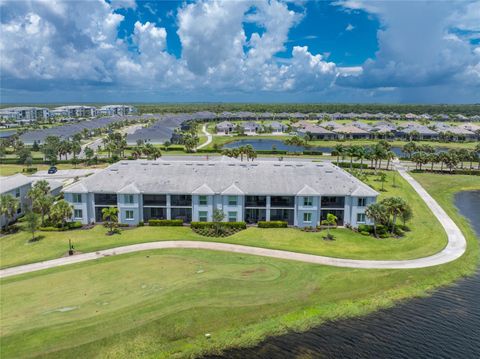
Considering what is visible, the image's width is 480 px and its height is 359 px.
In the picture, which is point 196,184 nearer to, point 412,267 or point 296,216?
point 296,216

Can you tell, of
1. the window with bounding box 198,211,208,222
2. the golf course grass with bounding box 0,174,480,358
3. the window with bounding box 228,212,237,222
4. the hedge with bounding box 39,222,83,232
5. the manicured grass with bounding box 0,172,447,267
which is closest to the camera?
the golf course grass with bounding box 0,174,480,358

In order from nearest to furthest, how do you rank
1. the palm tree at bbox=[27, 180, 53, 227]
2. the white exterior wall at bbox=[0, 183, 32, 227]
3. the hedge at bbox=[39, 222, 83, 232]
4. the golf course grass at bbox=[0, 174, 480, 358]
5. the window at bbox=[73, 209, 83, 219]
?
the golf course grass at bbox=[0, 174, 480, 358] < the hedge at bbox=[39, 222, 83, 232] < the palm tree at bbox=[27, 180, 53, 227] < the window at bbox=[73, 209, 83, 219] < the white exterior wall at bbox=[0, 183, 32, 227]

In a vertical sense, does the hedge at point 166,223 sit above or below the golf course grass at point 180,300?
above

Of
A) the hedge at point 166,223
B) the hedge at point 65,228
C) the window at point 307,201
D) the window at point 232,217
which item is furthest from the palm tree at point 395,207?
the hedge at point 65,228

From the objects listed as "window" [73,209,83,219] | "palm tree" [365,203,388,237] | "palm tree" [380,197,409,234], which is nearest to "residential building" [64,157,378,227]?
"window" [73,209,83,219]

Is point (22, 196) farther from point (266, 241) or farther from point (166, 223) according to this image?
point (266, 241)

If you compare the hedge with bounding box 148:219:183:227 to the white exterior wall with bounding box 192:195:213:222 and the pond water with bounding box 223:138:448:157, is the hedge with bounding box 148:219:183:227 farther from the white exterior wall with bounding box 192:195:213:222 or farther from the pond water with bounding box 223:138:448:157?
the pond water with bounding box 223:138:448:157

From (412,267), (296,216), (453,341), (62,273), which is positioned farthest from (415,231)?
(62,273)

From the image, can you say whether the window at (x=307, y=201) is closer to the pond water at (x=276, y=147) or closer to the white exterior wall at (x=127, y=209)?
the white exterior wall at (x=127, y=209)
